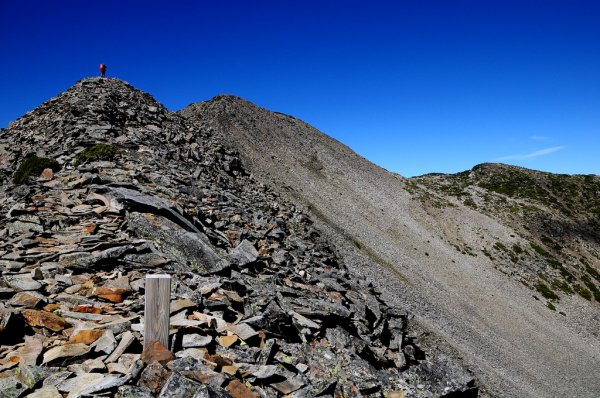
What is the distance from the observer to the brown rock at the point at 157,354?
6832mm

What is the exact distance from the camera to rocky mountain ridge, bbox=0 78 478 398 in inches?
276

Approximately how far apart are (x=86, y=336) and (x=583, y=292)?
2714 inches

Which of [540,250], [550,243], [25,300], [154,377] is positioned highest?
[550,243]

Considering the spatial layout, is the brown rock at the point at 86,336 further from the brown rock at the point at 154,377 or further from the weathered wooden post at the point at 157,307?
the brown rock at the point at 154,377

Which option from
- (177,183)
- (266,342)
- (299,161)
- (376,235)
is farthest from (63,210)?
(299,161)

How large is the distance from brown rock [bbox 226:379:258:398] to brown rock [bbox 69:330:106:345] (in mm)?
3332

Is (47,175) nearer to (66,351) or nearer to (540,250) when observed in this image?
(66,351)

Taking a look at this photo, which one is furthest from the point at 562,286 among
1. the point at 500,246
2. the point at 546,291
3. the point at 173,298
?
the point at 173,298

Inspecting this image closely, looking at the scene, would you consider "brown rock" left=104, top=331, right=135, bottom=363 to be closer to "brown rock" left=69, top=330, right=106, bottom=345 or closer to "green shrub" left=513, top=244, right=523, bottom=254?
"brown rock" left=69, top=330, right=106, bottom=345

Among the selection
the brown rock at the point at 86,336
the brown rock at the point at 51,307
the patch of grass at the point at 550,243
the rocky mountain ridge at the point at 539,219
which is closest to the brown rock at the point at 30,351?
the brown rock at the point at 86,336

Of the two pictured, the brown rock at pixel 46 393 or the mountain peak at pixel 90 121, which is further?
the mountain peak at pixel 90 121

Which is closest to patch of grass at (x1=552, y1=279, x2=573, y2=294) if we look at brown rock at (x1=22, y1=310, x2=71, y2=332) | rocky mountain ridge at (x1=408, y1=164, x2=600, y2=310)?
rocky mountain ridge at (x1=408, y1=164, x2=600, y2=310)

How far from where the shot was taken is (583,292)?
54625 mm

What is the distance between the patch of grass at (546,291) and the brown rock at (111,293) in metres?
59.7
